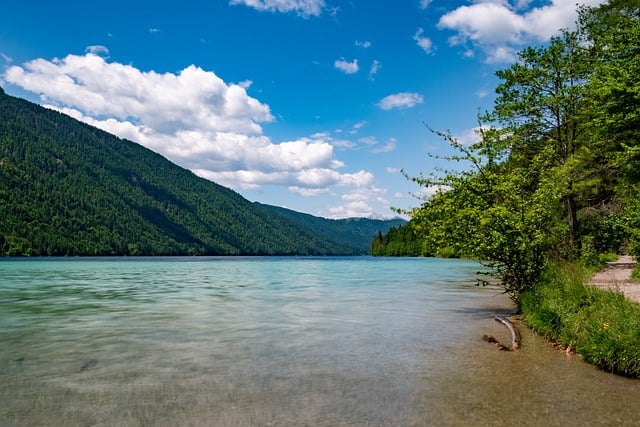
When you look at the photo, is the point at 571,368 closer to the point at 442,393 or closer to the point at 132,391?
the point at 442,393

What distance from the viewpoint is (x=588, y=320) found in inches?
513

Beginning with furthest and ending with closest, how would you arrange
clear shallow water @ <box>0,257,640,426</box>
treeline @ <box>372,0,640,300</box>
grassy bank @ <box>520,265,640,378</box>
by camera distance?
treeline @ <box>372,0,640,300</box>
grassy bank @ <box>520,265,640,378</box>
clear shallow water @ <box>0,257,640,426</box>

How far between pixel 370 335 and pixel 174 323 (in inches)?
338

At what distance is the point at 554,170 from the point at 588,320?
12.9 metres

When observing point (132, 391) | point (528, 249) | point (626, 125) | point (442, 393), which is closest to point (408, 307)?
point (528, 249)

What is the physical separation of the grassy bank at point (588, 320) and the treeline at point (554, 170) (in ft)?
7.70

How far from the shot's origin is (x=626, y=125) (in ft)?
79.4

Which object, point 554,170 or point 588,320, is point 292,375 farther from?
point 554,170

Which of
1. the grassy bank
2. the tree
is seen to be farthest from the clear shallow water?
the tree

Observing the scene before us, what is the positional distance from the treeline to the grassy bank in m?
2.35

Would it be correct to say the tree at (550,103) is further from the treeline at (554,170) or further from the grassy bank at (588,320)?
the grassy bank at (588,320)

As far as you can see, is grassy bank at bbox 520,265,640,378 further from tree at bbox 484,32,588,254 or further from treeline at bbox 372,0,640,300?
tree at bbox 484,32,588,254

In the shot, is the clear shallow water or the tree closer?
the clear shallow water

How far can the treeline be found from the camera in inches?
788
